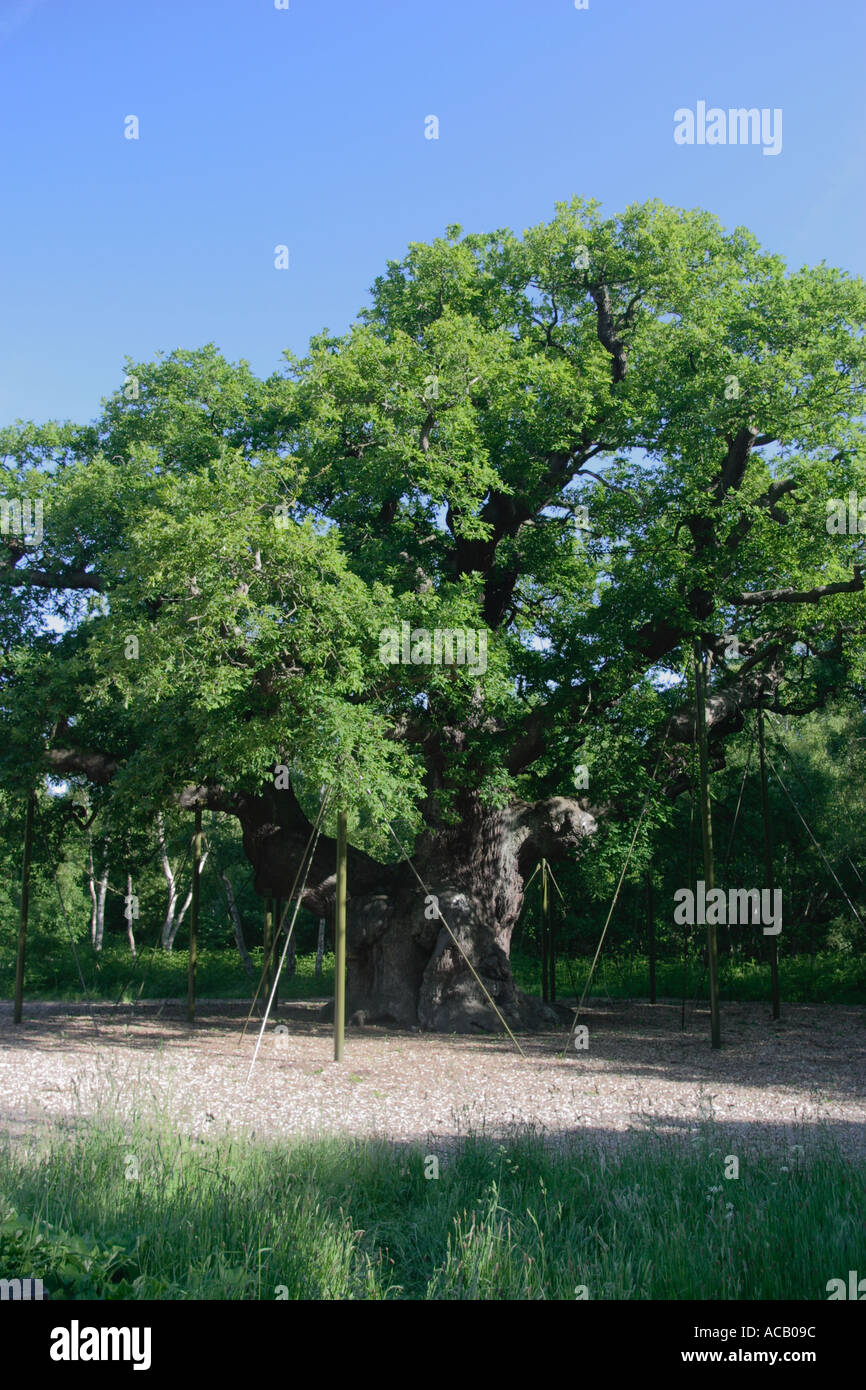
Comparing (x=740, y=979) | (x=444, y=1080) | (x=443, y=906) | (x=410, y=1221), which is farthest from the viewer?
(x=740, y=979)

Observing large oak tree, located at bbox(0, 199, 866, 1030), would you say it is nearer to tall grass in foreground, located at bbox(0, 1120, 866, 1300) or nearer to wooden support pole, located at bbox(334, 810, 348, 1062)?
wooden support pole, located at bbox(334, 810, 348, 1062)

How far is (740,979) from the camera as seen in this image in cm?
2342

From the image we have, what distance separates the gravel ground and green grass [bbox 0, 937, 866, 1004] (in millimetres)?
5405

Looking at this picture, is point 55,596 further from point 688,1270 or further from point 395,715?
point 688,1270

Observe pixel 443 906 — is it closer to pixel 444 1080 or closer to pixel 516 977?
pixel 444 1080

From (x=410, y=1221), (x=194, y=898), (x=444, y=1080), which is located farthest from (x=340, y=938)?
(x=410, y=1221)

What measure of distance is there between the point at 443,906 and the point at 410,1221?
415 inches

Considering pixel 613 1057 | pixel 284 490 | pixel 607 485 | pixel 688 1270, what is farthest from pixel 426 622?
pixel 688 1270

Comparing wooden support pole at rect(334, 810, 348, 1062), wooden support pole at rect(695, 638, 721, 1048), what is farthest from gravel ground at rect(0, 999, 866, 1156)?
wooden support pole at rect(695, 638, 721, 1048)

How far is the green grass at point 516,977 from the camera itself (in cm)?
2300

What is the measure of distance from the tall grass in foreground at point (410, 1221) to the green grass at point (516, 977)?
→ 15.6 m

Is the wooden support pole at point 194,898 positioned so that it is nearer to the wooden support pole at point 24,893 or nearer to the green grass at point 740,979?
the wooden support pole at point 24,893

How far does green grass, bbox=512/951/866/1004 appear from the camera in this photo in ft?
74.1

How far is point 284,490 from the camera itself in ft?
46.9
